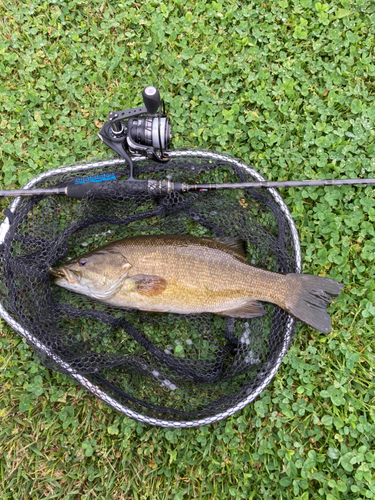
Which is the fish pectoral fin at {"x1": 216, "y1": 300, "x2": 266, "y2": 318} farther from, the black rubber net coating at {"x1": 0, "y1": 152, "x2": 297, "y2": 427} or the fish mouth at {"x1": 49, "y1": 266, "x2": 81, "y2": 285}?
the fish mouth at {"x1": 49, "y1": 266, "x2": 81, "y2": 285}

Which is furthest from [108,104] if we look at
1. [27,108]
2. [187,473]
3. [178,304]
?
[187,473]

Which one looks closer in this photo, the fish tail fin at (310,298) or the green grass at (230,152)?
the fish tail fin at (310,298)

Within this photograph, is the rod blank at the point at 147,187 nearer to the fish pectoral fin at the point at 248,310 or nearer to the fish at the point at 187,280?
the fish at the point at 187,280

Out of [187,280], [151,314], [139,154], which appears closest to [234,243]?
[187,280]

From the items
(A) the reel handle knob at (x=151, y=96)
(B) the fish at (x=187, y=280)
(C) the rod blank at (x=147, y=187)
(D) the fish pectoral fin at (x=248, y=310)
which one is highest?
(A) the reel handle knob at (x=151, y=96)

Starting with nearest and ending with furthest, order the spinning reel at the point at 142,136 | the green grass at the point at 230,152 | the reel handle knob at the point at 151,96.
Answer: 1. the reel handle knob at the point at 151,96
2. the spinning reel at the point at 142,136
3. the green grass at the point at 230,152

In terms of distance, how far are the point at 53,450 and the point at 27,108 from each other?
3.11 meters

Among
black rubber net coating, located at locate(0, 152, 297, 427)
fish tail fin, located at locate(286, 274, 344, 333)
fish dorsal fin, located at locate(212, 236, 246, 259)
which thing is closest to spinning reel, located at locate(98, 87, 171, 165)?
black rubber net coating, located at locate(0, 152, 297, 427)

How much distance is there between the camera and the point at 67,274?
2.76 meters

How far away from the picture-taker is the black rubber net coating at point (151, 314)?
2.78m

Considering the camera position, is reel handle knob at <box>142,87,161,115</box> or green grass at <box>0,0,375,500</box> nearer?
reel handle knob at <box>142,87,161,115</box>

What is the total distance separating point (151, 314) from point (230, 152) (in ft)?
5.50

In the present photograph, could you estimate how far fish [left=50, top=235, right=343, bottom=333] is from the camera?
9.00 feet

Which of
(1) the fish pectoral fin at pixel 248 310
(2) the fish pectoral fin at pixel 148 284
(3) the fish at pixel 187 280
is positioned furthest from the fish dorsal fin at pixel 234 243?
(2) the fish pectoral fin at pixel 148 284
